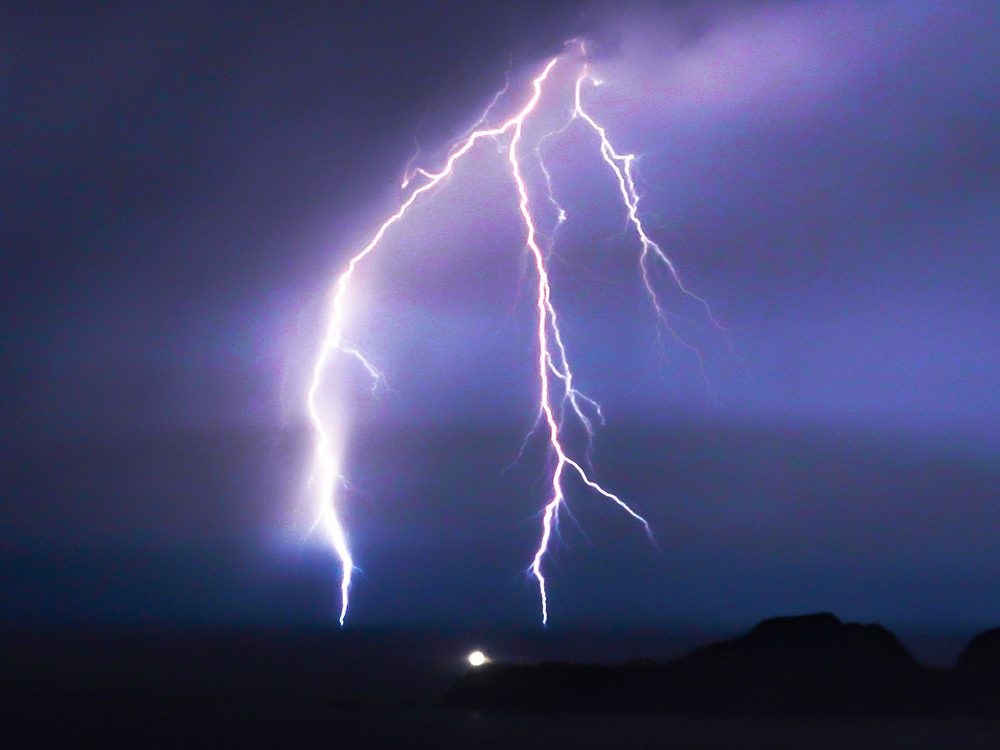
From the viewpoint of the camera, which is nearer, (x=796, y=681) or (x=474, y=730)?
(x=796, y=681)

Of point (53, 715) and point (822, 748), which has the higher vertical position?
point (53, 715)

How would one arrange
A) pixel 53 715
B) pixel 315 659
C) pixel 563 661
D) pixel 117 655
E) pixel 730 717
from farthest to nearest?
pixel 117 655 < pixel 315 659 < pixel 53 715 < pixel 563 661 < pixel 730 717

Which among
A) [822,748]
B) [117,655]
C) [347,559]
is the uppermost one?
[117,655]

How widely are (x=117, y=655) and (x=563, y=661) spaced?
2870cm

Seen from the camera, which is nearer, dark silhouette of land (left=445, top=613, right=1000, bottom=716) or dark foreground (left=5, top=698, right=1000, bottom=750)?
dark foreground (left=5, top=698, right=1000, bottom=750)

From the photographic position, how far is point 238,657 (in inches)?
1532

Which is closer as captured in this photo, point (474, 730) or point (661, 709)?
point (661, 709)

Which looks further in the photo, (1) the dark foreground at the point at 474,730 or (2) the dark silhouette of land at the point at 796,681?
(2) the dark silhouette of land at the point at 796,681

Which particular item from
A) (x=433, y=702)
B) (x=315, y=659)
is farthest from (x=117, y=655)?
(x=433, y=702)

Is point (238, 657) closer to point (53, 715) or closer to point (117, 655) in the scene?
point (117, 655)

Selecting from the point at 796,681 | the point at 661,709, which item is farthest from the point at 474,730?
the point at 796,681

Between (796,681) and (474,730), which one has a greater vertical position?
(796,681)

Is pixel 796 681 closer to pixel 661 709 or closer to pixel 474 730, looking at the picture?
pixel 661 709

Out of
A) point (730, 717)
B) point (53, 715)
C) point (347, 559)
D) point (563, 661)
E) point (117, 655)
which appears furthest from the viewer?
point (117, 655)
